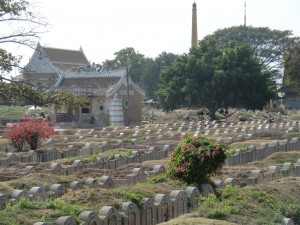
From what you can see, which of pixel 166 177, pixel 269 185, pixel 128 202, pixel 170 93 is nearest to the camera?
pixel 128 202

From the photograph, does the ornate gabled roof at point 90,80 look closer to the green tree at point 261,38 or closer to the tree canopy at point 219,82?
the tree canopy at point 219,82

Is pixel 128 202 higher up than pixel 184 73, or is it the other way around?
pixel 184 73

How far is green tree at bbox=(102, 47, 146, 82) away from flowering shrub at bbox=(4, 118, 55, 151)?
230 feet

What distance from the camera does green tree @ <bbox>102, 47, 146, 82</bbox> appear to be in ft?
308

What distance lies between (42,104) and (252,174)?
6758 millimetres

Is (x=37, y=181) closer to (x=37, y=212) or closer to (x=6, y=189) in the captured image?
(x=6, y=189)

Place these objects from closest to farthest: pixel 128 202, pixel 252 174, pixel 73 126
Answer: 1. pixel 128 202
2. pixel 252 174
3. pixel 73 126

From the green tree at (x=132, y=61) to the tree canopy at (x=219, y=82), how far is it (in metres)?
40.4

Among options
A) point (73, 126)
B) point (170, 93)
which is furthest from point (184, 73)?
point (73, 126)

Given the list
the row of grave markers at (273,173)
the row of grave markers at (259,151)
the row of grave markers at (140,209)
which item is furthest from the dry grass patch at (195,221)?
the row of grave markers at (259,151)

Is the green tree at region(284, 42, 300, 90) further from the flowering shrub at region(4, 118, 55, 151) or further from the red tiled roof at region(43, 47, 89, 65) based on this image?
the red tiled roof at region(43, 47, 89, 65)

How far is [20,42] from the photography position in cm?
965

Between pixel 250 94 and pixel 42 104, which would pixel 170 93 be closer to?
pixel 250 94

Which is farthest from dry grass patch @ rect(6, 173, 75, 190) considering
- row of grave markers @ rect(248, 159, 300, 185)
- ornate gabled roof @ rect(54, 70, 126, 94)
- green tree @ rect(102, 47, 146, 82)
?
green tree @ rect(102, 47, 146, 82)
